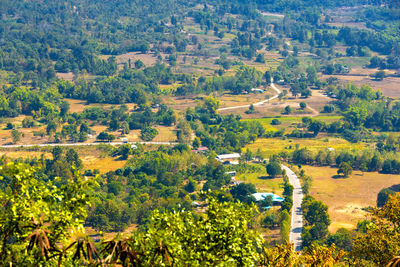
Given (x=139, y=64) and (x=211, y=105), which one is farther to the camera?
(x=139, y=64)

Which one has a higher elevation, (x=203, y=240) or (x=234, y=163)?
(x=203, y=240)

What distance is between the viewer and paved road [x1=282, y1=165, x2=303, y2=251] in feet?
215

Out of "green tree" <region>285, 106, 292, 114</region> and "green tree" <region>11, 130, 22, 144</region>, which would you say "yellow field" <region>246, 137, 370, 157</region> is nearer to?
"green tree" <region>285, 106, 292, 114</region>

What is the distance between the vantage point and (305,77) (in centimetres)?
18875

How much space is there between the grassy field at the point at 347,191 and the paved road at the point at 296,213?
2.96 metres

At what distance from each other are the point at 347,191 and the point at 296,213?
15500 millimetres

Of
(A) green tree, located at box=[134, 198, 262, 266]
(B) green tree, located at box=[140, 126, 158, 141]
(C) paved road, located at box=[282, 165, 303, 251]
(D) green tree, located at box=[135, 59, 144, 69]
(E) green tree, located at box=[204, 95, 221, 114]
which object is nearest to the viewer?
(A) green tree, located at box=[134, 198, 262, 266]

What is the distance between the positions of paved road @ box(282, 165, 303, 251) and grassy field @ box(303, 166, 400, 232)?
9.70 feet

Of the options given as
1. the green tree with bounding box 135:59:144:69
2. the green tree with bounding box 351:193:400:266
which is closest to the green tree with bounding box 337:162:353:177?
the green tree with bounding box 351:193:400:266

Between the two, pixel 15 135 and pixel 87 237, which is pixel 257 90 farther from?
pixel 87 237

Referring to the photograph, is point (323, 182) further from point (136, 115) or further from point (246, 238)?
point (246, 238)

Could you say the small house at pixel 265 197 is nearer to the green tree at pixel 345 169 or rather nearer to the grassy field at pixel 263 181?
the grassy field at pixel 263 181

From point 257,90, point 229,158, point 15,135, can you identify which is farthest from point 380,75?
point 15,135

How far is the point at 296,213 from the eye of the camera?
246 feet
